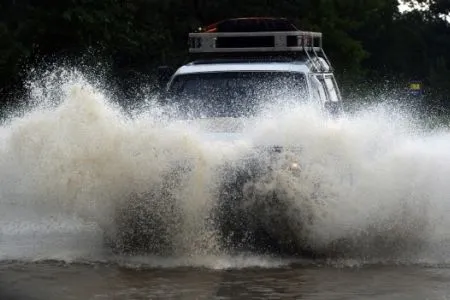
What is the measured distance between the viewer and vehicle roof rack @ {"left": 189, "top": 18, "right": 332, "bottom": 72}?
45.5 ft

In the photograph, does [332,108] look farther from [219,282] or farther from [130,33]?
[130,33]

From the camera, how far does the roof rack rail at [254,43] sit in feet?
45.4

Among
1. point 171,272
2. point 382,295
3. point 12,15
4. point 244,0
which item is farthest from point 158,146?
point 244,0

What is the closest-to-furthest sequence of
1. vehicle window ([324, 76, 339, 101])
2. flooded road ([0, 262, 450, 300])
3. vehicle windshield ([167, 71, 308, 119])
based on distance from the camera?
flooded road ([0, 262, 450, 300]) < vehicle windshield ([167, 71, 308, 119]) < vehicle window ([324, 76, 339, 101])

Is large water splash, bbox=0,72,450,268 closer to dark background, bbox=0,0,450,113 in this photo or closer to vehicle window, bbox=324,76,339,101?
vehicle window, bbox=324,76,339,101

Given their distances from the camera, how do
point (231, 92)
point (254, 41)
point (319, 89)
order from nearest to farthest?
point (231, 92) < point (319, 89) < point (254, 41)

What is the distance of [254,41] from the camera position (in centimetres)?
1405

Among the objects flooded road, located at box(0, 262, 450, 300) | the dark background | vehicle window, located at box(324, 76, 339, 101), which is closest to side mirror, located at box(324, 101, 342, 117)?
vehicle window, located at box(324, 76, 339, 101)

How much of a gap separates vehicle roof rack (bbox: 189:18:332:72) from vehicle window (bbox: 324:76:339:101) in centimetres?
16

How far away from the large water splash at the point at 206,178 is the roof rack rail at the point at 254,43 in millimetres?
2789

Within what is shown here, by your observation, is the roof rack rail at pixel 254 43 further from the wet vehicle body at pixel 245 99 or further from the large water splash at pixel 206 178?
the large water splash at pixel 206 178

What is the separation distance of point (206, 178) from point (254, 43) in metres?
4.39

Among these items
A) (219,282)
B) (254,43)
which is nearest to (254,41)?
(254,43)

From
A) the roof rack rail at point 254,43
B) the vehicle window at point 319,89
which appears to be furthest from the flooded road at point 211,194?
the roof rack rail at point 254,43
